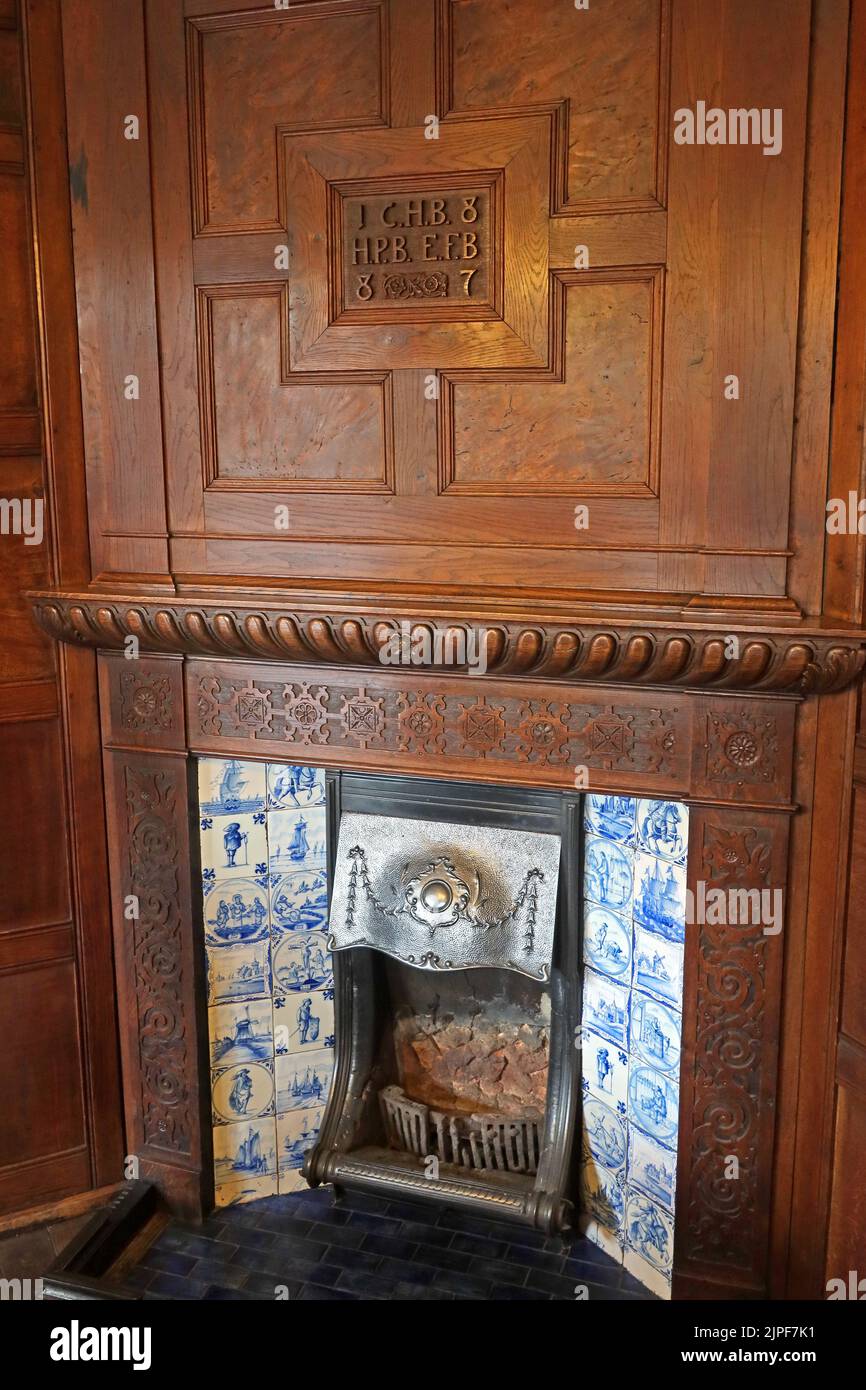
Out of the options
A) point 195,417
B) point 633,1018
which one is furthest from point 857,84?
point 633,1018

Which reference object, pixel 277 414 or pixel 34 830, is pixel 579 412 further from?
pixel 34 830

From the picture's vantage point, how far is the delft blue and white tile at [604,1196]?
2.55 m

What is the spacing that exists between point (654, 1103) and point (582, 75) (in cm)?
188

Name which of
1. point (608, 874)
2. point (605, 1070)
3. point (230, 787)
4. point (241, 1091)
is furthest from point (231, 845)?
point (605, 1070)

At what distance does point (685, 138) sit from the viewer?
2.04m

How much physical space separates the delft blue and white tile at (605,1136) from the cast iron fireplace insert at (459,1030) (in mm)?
39

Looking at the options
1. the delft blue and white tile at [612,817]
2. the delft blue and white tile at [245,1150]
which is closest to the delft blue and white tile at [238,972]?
the delft blue and white tile at [245,1150]

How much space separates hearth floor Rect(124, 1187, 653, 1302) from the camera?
8.20 ft

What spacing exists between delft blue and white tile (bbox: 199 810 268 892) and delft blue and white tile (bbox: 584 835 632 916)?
0.71 meters

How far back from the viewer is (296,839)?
2691 mm

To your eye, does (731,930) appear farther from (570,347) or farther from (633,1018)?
(570,347)

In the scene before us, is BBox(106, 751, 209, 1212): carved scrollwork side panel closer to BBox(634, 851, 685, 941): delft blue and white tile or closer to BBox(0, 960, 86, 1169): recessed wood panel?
BBox(0, 960, 86, 1169): recessed wood panel
